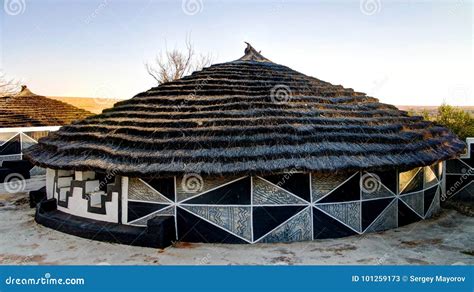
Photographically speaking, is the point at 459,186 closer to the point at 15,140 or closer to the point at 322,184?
the point at 322,184

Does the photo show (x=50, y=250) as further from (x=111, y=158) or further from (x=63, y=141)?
(x=63, y=141)

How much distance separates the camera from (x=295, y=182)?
7.54 m

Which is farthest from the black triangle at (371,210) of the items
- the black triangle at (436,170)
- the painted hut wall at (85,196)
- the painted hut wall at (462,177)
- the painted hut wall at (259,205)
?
the painted hut wall at (85,196)

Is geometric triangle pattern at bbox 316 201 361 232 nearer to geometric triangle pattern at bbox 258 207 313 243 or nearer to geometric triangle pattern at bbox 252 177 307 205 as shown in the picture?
geometric triangle pattern at bbox 258 207 313 243

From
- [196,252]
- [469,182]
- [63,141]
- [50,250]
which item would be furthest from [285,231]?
[469,182]

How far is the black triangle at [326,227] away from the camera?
301 inches

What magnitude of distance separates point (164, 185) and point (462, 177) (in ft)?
27.9

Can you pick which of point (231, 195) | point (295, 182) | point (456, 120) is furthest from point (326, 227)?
point (456, 120)

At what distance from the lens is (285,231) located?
7543mm

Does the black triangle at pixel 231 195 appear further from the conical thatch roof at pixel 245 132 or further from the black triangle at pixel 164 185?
the black triangle at pixel 164 185

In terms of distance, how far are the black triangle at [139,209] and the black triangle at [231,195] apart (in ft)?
2.98

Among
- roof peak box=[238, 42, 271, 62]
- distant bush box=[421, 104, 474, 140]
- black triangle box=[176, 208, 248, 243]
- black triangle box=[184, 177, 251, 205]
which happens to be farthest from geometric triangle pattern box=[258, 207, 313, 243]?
distant bush box=[421, 104, 474, 140]
